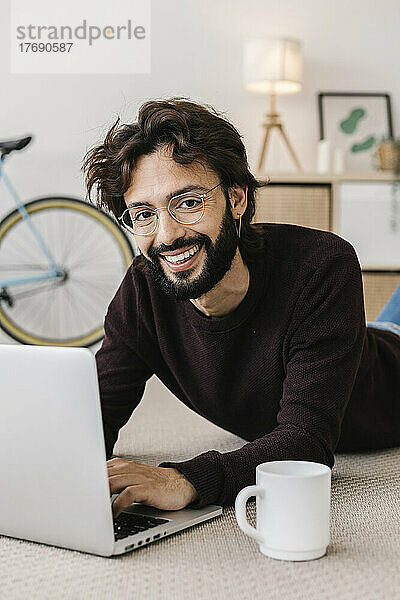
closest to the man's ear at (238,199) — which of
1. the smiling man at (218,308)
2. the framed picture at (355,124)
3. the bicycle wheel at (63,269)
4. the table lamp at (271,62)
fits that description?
the smiling man at (218,308)

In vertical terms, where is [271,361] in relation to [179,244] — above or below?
below

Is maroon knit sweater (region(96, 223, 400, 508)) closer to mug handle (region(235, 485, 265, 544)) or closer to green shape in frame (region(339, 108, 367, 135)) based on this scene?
mug handle (region(235, 485, 265, 544))

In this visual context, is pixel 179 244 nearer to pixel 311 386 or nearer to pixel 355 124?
pixel 311 386

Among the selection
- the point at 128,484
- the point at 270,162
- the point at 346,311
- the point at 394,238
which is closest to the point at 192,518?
the point at 128,484

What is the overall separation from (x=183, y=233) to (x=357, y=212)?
2.43m

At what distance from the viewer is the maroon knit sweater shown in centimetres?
127

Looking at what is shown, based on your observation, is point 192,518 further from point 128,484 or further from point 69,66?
point 69,66

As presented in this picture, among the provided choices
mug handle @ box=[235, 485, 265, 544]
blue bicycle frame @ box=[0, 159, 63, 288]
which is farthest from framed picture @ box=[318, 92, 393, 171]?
mug handle @ box=[235, 485, 265, 544]

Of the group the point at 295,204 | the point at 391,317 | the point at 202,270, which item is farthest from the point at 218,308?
the point at 295,204

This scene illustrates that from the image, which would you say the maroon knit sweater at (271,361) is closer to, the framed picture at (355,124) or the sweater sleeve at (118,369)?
the sweater sleeve at (118,369)

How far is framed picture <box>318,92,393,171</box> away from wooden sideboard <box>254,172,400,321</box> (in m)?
0.33

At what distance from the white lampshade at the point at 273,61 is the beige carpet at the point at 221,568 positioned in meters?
2.63

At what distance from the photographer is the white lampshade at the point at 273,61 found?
361cm

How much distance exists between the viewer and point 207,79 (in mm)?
3936
